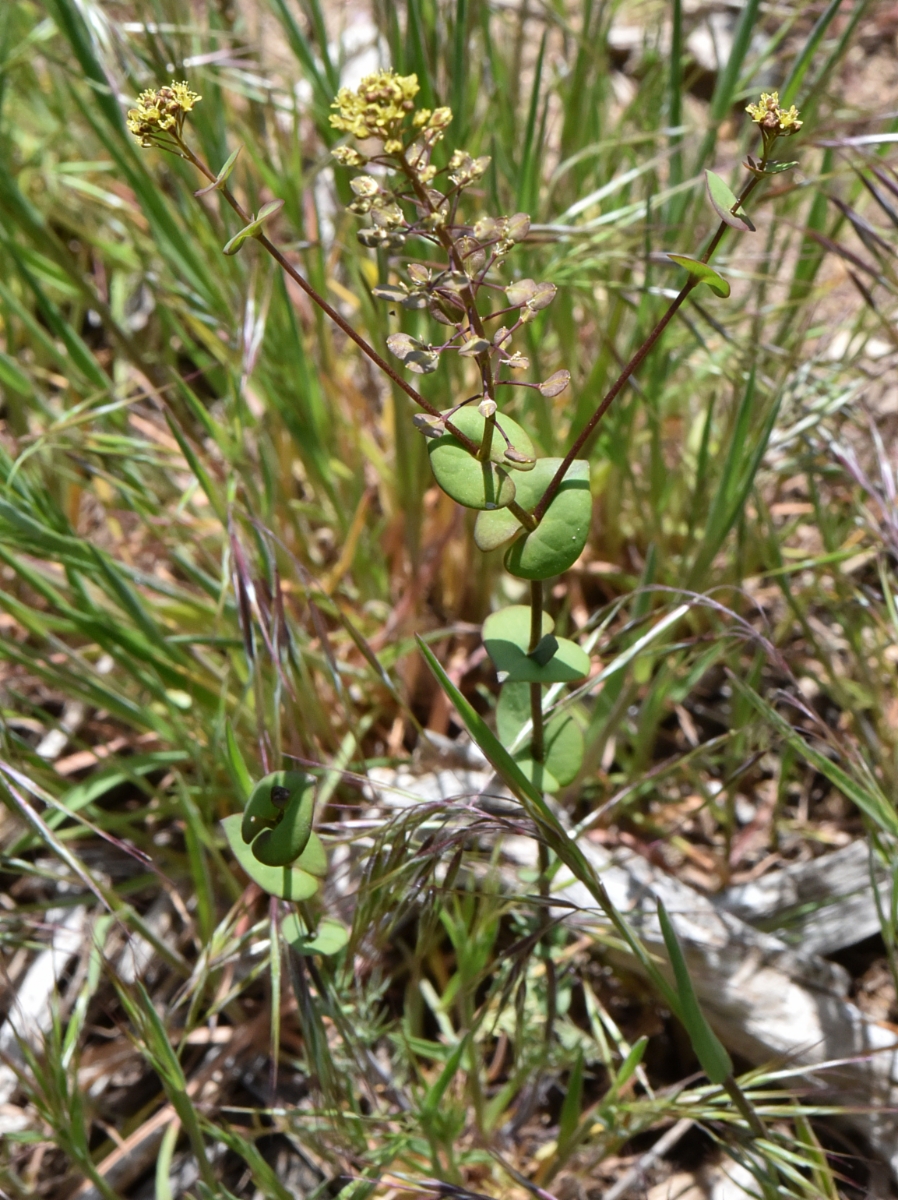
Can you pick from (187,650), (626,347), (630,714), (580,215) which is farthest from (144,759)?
(580,215)

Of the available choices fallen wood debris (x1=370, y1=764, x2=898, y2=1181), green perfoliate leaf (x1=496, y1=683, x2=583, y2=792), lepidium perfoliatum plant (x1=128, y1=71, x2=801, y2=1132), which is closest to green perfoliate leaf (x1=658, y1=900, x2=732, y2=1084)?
lepidium perfoliatum plant (x1=128, y1=71, x2=801, y2=1132)

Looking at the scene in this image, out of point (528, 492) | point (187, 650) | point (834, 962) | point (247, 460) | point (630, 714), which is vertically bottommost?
point (834, 962)

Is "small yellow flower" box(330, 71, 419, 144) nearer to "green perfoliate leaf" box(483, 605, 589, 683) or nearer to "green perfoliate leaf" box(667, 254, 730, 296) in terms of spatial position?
"green perfoliate leaf" box(667, 254, 730, 296)

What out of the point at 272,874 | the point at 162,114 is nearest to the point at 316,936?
the point at 272,874

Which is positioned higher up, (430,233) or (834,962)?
(430,233)

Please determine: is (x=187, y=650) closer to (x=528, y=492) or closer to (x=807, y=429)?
(x=528, y=492)

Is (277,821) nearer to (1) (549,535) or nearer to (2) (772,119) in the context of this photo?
(1) (549,535)

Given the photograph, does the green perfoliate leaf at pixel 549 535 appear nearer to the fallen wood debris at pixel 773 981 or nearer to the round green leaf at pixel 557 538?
the round green leaf at pixel 557 538
